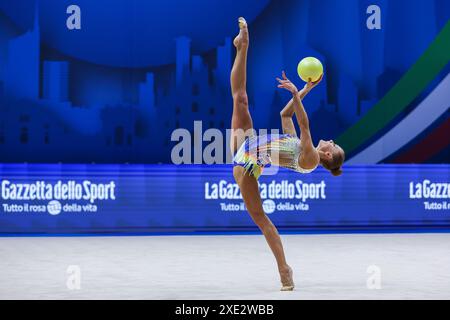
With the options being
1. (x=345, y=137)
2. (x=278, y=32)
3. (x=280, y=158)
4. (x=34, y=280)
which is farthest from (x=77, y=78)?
(x=280, y=158)

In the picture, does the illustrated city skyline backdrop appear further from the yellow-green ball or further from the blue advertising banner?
the yellow-green ball

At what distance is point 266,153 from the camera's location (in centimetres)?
756

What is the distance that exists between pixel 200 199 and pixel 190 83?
217 cm

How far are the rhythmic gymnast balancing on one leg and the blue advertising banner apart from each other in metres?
5.37

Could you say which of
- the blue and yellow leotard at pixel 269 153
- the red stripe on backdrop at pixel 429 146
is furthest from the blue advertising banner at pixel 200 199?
the blue and yellow leotard at pixel 269 153

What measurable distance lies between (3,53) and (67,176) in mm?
2499

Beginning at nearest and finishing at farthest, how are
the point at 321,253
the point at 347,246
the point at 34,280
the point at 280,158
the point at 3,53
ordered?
the point at 280,158 → the point at 34,280 → the point at 321,253 → the point at 347,246 → the point at 3,53

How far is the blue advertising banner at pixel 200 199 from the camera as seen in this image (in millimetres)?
12844

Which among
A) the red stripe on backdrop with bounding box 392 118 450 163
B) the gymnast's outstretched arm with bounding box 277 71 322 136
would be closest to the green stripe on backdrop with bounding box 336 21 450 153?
the red stripe on backdrop with bounding box 392 118 450 163

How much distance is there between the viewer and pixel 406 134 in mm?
14781

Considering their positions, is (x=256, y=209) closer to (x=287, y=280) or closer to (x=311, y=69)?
(x=287, y=280)

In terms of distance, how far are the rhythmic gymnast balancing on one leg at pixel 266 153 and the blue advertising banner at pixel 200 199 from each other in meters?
5.37

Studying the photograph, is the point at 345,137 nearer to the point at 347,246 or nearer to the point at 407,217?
the point at 407,217

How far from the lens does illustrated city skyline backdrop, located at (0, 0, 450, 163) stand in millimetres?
13891
